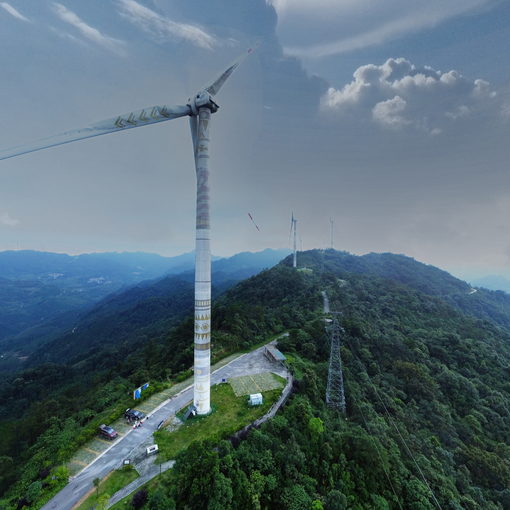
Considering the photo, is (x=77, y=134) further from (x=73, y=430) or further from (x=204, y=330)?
(x=73, y=430)

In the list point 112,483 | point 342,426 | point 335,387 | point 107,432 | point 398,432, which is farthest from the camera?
point 335,387

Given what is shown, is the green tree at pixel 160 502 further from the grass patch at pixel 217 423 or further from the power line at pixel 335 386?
the power line at pixel 335 386

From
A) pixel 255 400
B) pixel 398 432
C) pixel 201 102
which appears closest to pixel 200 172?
pixel 201 102

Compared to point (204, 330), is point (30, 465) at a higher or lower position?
lower

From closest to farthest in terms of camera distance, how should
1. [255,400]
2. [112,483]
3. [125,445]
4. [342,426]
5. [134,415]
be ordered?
[112,483]
[125,445]
[134,415]
[255,400]
[342,426]

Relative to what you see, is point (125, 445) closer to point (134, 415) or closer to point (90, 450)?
point (90, 450)

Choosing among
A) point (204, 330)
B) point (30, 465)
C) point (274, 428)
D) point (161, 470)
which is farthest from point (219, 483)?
point (30, 465)

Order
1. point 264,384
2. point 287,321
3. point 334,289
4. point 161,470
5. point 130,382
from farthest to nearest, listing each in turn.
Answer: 1. point 334,289
2. point 287,321
3. point 130,382
4. point 264,384
5. point 161,470
